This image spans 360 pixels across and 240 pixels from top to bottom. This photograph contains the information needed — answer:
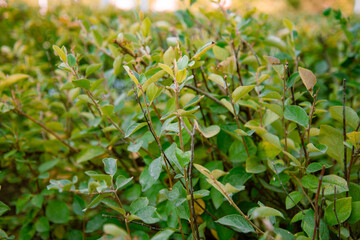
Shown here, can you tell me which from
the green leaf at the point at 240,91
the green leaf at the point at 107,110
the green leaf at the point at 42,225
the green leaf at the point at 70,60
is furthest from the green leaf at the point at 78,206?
the green leaf at the point at 240,91

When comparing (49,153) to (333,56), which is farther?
(333,56)

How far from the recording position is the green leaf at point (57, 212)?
1364mm

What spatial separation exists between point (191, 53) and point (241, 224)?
78 centimetres

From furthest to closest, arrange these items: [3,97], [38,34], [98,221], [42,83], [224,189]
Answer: [38,34] → [42,83] → [3,97] → [98,221] → [224,189]

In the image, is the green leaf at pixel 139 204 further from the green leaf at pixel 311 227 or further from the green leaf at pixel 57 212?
the green leaf at pixel 57 212

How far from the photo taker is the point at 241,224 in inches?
31.1

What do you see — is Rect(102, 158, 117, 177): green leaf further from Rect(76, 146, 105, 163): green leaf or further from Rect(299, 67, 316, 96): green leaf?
Rect(299, 67, 316, 96): green leaf

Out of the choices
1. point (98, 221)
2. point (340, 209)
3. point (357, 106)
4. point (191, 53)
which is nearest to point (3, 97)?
point (98, 221)

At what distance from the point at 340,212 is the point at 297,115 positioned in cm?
32

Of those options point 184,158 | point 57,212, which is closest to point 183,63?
point 184,158

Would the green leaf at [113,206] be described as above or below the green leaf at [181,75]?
below

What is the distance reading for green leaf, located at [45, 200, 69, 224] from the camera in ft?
4.48

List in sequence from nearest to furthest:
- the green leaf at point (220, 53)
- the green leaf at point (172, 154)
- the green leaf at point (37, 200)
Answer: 1. the green leaf at point (172, 154)
2. the green leaf at point (220, 53)
3. the green leaf at point (37, 200)

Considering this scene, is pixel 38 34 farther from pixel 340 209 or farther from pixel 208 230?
pixel 340 209
